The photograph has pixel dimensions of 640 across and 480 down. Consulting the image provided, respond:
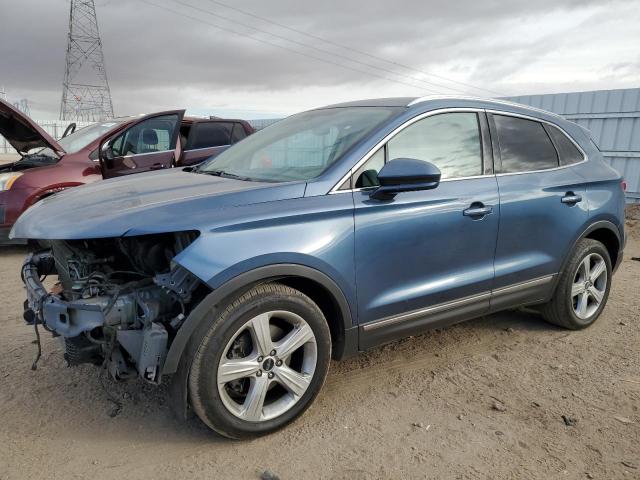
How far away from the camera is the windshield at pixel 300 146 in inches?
112

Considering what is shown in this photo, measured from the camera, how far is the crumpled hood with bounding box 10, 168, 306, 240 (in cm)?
225

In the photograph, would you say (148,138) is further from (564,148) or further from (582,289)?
(582,289)

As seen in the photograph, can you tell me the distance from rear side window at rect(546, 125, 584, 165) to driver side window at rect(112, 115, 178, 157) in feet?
15.7

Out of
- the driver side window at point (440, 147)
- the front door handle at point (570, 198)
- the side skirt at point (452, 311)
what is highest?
the driver side window at point (440, 147)

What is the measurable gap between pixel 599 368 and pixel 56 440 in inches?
133

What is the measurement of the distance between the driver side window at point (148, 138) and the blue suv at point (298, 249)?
3.41 metres

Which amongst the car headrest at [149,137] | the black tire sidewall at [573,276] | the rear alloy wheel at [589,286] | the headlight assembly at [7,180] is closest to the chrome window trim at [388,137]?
the black tire sidewall at [573,276]

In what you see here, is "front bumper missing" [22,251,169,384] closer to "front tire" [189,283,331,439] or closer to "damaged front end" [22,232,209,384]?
"damaged front end" [22,232,209,384]

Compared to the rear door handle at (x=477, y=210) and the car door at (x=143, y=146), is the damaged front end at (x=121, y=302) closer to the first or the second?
the rear door handle at (x=477, y=210)

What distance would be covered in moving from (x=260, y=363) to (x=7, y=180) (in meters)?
4.88

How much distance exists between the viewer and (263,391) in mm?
2477

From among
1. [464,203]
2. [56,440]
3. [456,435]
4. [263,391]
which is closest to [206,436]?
[263,391]

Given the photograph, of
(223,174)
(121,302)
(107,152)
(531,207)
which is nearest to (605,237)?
(531,207)

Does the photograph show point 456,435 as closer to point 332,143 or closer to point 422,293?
point 422,293
